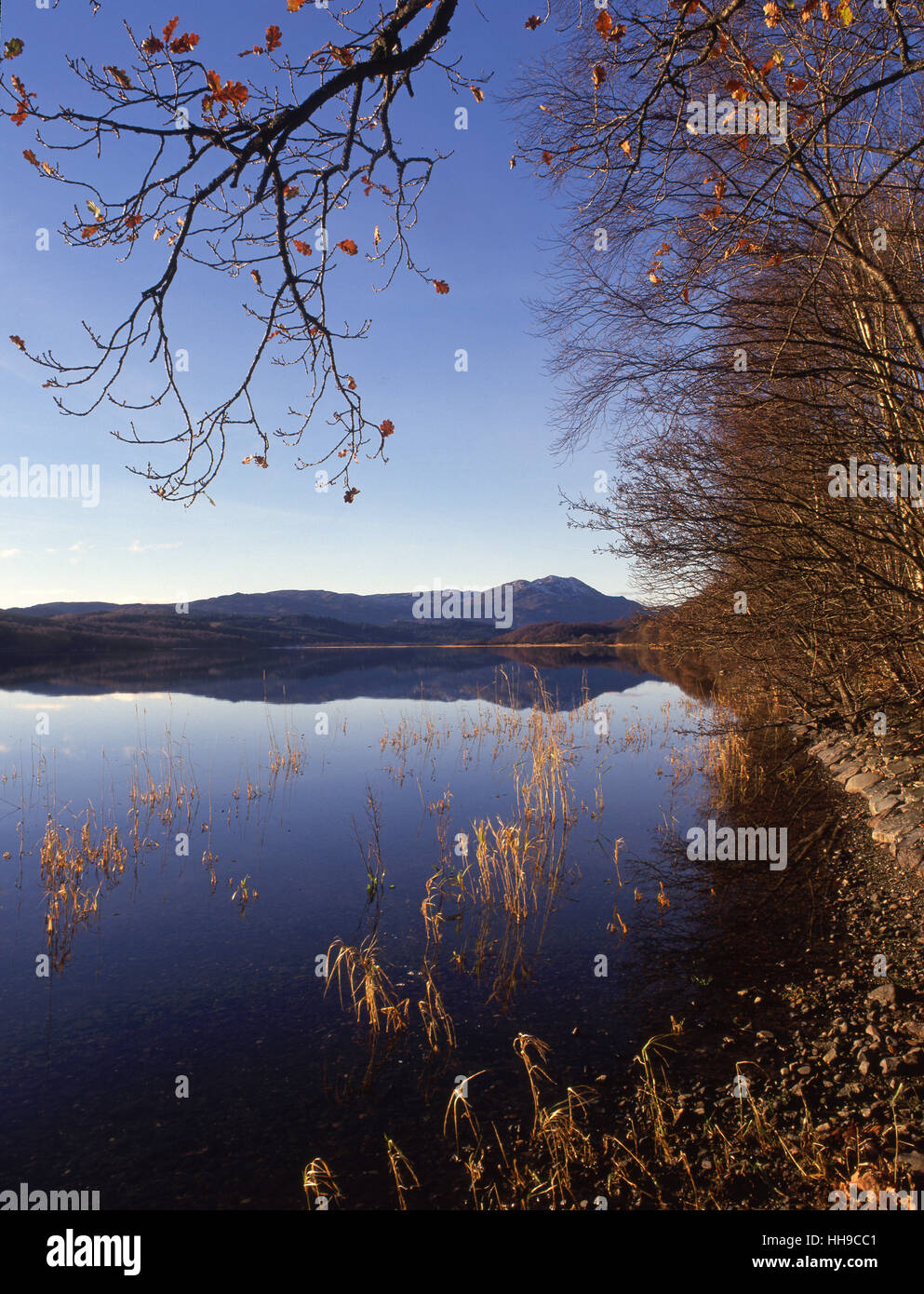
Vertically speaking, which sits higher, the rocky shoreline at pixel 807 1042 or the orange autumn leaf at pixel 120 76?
the orange autumn leaf at pixel 120 76

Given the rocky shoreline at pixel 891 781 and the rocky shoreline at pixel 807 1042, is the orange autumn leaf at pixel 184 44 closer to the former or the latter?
the rocky shoreline at pixel 807 1042

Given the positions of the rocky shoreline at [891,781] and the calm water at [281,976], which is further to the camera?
the rocky shoreline at [891,781]

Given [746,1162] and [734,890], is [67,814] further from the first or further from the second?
[746,1162]

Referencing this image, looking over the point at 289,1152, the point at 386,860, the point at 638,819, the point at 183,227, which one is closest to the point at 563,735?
the point at 638,819

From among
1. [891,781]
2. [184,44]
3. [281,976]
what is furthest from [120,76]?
[891,781]

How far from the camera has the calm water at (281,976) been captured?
15.4 ft

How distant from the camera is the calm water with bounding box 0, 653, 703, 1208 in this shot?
4.71 m

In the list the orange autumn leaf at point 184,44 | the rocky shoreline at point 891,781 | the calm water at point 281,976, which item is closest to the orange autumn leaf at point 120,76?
the orange autumn leaf at point 184,44

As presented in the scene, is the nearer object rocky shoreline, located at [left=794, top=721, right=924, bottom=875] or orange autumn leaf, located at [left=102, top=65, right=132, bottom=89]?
orange autumn leaf, located at [left=102, top=65, right=132, bottom=89]

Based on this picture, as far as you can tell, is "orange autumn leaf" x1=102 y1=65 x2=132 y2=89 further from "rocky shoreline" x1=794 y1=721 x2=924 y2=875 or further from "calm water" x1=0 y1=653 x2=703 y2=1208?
"rocky shoreline" x1=794 y1=721 x2=924 y2=875

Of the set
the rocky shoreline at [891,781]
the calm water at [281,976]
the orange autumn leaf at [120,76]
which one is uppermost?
the orange autumn leaf at [120,76]

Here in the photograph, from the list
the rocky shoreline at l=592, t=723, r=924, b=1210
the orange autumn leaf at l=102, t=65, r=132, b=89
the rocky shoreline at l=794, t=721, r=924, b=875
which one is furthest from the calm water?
the orange autumn leaf at l=102, t=65, r=132, b=89

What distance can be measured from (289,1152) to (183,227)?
18.9 feet

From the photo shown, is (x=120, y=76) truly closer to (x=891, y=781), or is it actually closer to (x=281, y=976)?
(x=281, y=976)
